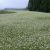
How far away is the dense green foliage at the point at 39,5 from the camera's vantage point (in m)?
28.3

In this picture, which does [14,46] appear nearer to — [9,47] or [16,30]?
[9,47]

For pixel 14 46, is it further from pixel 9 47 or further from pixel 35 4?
pixel 35 4

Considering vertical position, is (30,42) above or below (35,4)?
above

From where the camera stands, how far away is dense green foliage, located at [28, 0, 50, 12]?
28344 mm

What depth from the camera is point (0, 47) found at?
7.00m

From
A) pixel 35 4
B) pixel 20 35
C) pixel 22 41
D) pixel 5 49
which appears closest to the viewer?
pixel 5 49

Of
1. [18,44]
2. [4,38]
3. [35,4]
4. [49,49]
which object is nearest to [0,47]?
[18,44]

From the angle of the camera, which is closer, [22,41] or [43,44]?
[43,44]

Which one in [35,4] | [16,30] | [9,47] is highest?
[9,47]

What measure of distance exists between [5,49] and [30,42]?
1367mm

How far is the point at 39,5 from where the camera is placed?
3008cm

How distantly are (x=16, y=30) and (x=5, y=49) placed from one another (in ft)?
11.0

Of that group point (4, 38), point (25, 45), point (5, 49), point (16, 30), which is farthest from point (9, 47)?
point (16, 30)

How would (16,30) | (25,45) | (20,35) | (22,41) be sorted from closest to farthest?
(25,45), (22,41), (20,35), (16,30)
